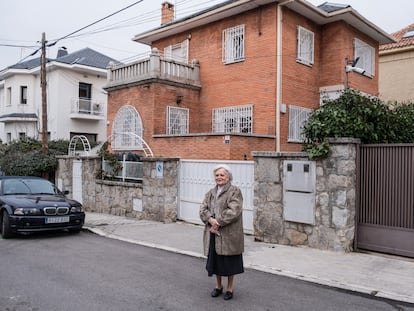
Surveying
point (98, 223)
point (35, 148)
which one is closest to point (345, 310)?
point (98, 223)

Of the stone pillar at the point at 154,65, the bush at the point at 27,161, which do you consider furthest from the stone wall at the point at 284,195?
the bush at the point at 27,161

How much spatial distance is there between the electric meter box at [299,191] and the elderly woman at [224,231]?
120 inches

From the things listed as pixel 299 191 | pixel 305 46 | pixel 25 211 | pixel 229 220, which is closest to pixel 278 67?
pixel 305 46

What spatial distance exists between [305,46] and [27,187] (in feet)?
37.1

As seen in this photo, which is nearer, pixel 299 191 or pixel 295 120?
pixel 299 191

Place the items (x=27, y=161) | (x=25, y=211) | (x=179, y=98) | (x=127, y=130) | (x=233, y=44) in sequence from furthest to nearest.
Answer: (x=27, y=161), (x=127, y=130), (x=179, y=98), (x=233, y=44), (x=25, y=211)

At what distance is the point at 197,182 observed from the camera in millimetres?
10281

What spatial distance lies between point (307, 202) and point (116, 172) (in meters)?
7.70

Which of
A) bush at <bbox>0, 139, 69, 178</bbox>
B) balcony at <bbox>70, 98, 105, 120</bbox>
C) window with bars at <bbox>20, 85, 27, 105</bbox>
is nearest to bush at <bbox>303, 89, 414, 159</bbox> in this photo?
bush at <bbox>0, 139, 69, 178</bbox>

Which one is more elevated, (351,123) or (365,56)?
(365,56)

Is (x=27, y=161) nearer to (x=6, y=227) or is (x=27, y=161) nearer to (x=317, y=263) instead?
(x=6, y=227)

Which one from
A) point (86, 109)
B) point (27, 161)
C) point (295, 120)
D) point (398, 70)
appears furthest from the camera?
point (86, 109)

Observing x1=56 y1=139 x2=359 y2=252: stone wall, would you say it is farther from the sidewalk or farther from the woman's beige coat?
the woman's beige coat

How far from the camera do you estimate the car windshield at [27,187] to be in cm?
972
